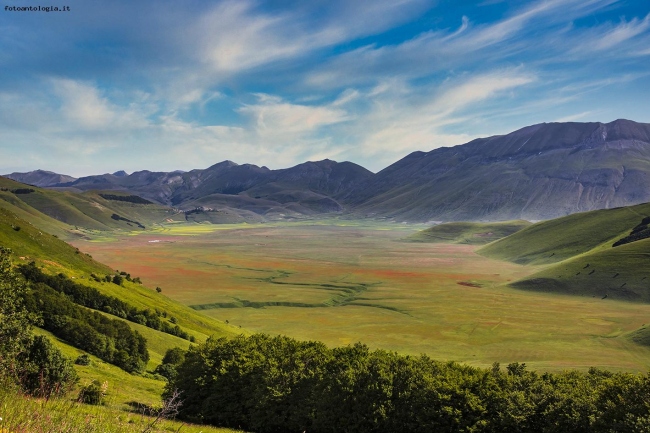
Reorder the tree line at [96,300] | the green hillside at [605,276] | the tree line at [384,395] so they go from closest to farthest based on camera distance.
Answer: the tree line at [384,395], the tree line at [96,300], the green hillside at [605,276]

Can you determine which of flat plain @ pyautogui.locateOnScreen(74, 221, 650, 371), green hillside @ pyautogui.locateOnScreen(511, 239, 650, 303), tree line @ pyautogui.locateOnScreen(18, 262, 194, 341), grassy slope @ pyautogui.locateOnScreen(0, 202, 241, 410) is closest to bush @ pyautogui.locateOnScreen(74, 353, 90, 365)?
grassy slope @ pyautogui.locateOnScreen(0, 202, 241, 410)

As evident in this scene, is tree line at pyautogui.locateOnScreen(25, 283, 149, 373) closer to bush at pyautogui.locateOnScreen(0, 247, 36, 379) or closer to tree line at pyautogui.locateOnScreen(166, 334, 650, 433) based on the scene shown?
bush at pyautogui.locateOnScreen(0, 247, 36, 379)

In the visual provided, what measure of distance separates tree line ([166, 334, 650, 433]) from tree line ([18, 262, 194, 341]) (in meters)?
38.3

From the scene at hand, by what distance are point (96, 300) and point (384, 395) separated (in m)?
59.1

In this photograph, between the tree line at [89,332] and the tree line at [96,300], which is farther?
the tree line at [96,300]

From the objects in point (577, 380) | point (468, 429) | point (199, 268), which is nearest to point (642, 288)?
point (577, 380)

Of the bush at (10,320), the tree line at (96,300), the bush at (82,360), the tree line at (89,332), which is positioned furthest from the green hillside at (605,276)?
the bush at (10,320)

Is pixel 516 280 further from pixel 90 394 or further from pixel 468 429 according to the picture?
pixel 90 394

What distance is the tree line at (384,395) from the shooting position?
1203 inches

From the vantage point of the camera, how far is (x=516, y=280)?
17288 centimetres

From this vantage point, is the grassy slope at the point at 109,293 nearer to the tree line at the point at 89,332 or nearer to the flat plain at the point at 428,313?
the tree line at the point at 89,332

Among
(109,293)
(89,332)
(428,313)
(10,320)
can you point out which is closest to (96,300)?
(109,293)

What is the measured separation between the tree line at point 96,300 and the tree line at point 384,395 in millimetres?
38330

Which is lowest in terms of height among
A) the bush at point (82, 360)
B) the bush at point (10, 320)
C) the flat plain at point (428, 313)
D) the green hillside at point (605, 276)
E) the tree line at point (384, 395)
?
the flat plain at point (428, 313)
